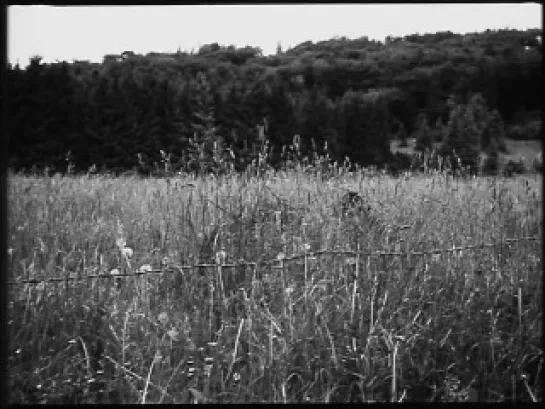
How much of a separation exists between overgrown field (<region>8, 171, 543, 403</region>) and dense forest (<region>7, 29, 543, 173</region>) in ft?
1.97

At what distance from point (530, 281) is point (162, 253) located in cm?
183

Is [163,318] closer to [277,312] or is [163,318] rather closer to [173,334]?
[173,334]

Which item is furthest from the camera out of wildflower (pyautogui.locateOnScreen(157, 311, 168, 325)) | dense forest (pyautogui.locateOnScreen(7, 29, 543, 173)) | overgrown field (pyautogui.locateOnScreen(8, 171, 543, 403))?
dense forest (pyautogui.locateOnScreen(7, 29, 543, 173))

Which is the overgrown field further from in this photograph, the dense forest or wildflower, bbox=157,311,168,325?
the dense forest

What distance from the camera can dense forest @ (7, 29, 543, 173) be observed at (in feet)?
10.2

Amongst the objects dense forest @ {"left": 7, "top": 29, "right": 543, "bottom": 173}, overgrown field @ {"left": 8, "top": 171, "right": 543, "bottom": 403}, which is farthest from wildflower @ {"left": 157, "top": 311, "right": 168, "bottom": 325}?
dense forest @ {"left": 7, "top": 29, "right": 543, "bottom": 173}

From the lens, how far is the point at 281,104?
12.5 metres

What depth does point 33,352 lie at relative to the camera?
5.13 feet

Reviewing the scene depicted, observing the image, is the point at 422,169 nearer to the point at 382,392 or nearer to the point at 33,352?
the point at 382,392

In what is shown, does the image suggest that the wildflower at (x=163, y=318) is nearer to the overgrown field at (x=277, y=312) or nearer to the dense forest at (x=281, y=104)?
the overgrown field at (x=277, y=312)

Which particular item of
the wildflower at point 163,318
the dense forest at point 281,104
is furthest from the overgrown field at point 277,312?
the dense forest at point 281,104

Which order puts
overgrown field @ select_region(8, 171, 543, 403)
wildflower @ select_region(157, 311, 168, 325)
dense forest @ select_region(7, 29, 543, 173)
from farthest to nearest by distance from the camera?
dense forest @ select_region(7, 29, 543, 173)
wildflower @ select_region(157, 311, 168, 325)
overgrown field @ select_region(8, 171, 543, 403)

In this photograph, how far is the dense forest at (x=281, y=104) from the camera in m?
3.10

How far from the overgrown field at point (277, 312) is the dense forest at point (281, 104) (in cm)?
60
